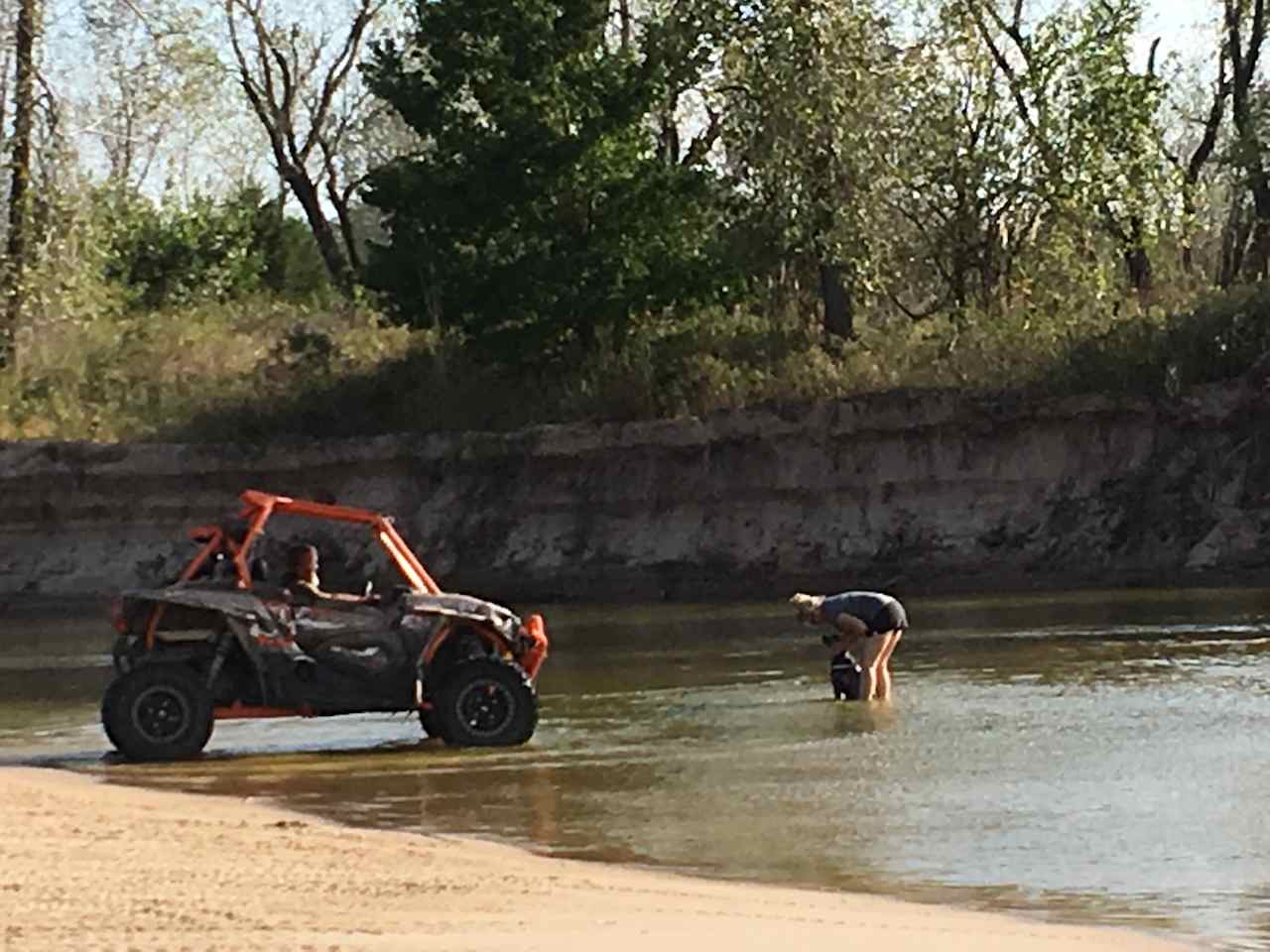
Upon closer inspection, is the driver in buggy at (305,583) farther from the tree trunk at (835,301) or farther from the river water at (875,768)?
the tree trunk at (835,301)

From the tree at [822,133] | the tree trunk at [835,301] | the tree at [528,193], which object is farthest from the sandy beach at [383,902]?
the tree trunk at [835,301]

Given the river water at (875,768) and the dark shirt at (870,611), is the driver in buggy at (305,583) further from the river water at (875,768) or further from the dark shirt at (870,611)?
the dark shirt at (870,611)

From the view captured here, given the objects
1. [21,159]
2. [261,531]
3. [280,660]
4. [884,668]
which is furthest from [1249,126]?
[280,660]

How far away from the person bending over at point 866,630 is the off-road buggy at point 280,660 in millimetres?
3110

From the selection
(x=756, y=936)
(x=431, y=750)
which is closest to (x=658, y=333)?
(x=431, y=750)

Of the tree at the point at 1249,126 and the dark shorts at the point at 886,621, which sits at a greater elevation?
the tree at the point at 1249,126

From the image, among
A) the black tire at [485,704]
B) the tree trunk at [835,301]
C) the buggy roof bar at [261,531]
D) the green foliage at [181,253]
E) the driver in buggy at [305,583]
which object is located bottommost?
the black tire at [485,704]

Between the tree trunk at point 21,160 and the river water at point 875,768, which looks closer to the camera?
the river water at point 875,768

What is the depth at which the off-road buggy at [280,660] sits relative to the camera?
1853cm

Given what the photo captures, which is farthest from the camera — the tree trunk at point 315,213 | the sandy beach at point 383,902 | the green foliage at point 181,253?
the tree trunk at point 315,213

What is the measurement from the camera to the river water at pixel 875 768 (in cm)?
1248

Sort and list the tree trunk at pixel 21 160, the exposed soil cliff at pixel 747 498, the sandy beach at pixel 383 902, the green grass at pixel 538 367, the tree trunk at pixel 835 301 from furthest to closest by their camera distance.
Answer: the tree trunk at pixel 21 160
the tree trunk at pixel 835 301
the green grass at pixel 538 367
the exposed soil cliff at pixel 747 498
the sandy beach at pixel 383 902

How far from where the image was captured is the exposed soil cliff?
38.1 meters

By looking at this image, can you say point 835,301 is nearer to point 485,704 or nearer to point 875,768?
point 485,704
